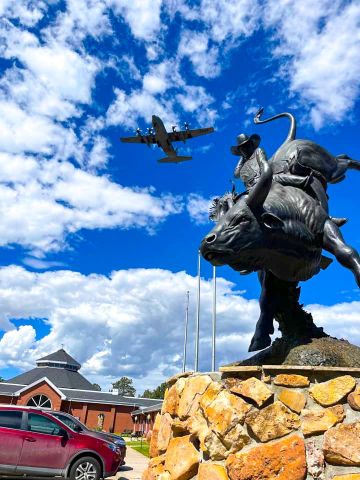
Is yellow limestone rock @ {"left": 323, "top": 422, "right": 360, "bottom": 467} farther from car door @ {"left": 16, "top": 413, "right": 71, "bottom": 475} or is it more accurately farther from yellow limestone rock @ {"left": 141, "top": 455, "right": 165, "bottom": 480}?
car door @ {"left": 16, "top": 413, "right": 71, "bottom": 475}

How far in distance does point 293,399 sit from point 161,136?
26.2 m

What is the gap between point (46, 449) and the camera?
8352 mm

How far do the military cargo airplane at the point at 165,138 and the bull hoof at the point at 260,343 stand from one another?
79.6ft

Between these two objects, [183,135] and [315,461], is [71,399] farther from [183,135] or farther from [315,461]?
[315,461]

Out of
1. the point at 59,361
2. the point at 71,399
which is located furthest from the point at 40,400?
the point at 59,361

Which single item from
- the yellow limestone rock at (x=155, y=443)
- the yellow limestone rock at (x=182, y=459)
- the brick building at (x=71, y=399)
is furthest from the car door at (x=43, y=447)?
the brick building at (x=71, y=399)

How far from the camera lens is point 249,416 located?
3082 millimetres

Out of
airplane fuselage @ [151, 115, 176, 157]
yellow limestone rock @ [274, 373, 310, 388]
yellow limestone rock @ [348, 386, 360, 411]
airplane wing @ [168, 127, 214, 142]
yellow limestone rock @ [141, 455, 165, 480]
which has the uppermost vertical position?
airplane wing @ [168, 127, 214, 142]

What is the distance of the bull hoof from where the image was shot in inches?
172

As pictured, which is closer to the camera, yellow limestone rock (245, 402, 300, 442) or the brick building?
yellow limestone rock (245, 402, 300, 442)

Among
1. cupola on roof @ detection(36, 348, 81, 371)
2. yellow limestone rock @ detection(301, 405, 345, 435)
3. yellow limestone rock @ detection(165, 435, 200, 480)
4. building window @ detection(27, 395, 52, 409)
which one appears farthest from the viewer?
cupola on roof @ detection(36, 348, 81, 371)

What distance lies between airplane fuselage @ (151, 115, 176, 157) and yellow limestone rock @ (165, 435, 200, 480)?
25.2 metres

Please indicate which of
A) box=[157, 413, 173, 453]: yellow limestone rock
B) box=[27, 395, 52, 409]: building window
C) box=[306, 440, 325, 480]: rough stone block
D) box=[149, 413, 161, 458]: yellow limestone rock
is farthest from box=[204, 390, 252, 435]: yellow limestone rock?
box=[27, 395, 52, 409]: building window

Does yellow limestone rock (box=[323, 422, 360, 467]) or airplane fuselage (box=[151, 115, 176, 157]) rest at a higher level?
airplane fuselage (box=[151, 115, 176, 157])
